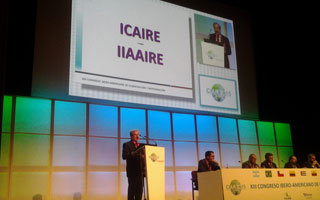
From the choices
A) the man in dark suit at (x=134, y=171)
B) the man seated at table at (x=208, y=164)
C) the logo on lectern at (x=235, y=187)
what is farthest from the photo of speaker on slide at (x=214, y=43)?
the logo on lectern at (x=235, y=187)

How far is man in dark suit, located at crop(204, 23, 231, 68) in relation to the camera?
723 centimetres

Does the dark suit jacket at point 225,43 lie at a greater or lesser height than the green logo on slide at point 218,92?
greater

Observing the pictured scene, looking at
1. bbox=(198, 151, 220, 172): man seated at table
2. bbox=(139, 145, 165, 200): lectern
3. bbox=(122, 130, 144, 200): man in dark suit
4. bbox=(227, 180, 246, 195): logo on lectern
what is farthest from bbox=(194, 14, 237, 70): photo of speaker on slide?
bbox=(227, 180, 246, 195): logo on lectern

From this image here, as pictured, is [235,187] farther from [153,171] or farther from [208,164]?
[208,164]

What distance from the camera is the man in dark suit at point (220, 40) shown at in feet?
23.7

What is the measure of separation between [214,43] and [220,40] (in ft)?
0.76

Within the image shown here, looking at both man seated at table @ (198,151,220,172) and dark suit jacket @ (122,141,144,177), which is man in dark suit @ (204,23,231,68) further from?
dark suit jacket @ (122,141,144,177)

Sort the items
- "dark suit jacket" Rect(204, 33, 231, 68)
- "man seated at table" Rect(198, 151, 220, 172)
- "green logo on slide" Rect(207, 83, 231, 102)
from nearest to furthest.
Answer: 1. "man seated at table" Rect(198, 151, 220, 172)
2. "green logo on slide" Rect(207, 83, 231, 102)
3. "dark suit jacket" Rect(204, 33, 231, 68)

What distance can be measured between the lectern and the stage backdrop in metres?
2.23

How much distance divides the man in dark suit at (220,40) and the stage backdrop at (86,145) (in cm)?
146

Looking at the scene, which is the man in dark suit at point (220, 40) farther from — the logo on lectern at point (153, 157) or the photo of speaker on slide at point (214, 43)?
the logo on lectern at point (153, 157)

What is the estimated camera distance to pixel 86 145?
6094 millimetres

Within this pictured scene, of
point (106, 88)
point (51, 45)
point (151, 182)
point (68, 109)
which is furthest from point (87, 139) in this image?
point (151, 182)

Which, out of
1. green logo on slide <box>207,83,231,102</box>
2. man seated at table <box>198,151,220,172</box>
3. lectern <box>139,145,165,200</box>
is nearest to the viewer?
lectern <box>139,145,165,200</box>
